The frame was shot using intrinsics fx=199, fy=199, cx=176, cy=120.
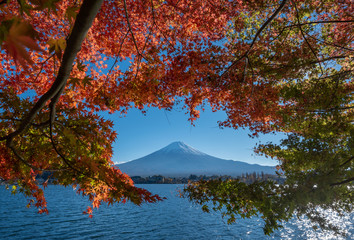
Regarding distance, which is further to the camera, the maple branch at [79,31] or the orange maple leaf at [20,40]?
the maple branch at [79,31]

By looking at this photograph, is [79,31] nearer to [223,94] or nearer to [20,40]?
[20,40]

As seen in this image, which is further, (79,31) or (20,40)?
(79,31)

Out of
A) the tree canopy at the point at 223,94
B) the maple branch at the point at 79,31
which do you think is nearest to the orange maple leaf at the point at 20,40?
the maple branch at the point at 79,31

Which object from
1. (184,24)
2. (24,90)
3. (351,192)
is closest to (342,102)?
(351,192)

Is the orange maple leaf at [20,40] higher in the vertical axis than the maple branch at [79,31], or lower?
lower

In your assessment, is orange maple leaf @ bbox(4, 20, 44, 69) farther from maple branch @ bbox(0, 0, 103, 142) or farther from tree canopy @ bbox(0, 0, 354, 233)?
tree canopy @ bbox(0, 0, 354, 233)

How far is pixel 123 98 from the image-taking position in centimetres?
679

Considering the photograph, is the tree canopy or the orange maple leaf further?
the tree canopy

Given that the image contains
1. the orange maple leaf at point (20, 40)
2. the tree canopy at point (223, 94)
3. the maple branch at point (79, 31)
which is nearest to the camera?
the orange maple leaf at point (20, 40)

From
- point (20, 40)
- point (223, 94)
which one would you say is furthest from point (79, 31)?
point (223, 94)

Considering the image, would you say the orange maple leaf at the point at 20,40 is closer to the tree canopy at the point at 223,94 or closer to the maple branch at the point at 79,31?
the maple branch at the point at 79,31

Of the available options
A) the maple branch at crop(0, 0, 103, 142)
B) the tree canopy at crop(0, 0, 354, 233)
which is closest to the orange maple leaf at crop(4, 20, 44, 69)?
the maple branch at crop(0, 0, 103, 142)

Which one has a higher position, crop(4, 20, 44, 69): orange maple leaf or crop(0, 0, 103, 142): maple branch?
crop(0, 0, 103, 142): maple branch

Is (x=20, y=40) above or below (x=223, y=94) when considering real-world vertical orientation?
below
